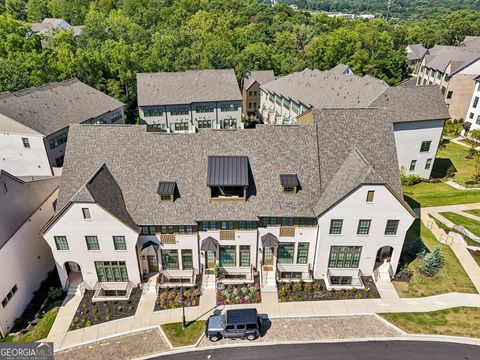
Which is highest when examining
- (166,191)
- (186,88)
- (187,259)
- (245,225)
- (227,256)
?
(186,88)

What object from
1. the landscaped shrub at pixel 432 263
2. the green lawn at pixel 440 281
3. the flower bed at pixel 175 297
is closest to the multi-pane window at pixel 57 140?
the flower bed at pixel 175 297

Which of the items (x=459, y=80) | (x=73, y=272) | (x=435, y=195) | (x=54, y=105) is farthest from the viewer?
(x=459, y=80)

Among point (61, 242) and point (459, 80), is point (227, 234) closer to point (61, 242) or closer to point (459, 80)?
point (61, 242)

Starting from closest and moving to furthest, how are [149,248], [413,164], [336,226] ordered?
[336,226]
[149,248]
[413,164]

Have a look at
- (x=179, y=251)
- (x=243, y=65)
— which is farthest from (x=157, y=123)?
(x=179, y=251)

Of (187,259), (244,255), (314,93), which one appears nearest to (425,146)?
(314,93)

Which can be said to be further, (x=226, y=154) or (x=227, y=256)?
(x=227, y=256)

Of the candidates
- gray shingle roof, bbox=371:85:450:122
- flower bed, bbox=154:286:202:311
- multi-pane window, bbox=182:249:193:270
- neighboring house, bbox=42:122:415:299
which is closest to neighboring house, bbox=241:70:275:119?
gray shingle roof, bbox=371:85:450:122
